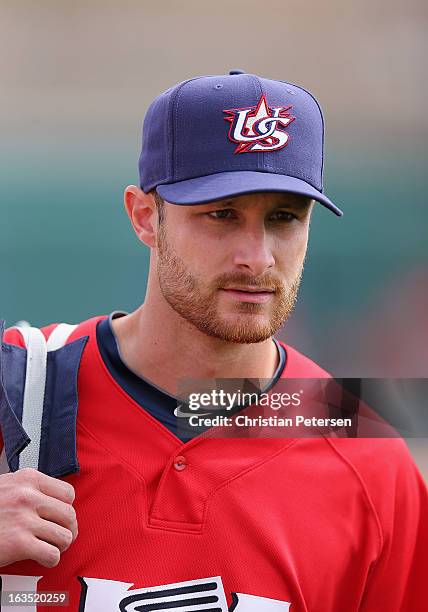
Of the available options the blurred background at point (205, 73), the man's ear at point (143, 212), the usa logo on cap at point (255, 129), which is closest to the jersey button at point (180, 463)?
the man's ear at point (143, 212)

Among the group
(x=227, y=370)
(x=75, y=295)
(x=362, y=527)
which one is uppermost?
(x=75, y=295)

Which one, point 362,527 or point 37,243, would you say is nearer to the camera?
point 362,527

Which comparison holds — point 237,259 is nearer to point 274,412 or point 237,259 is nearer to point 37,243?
point 274,412

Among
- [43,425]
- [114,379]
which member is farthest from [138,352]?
[43,425]

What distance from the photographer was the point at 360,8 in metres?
4.92

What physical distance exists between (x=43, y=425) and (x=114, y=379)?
166mm

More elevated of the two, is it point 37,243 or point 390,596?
point 37,243

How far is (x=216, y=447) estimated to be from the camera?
1.34 metres

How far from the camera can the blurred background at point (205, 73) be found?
161 inches

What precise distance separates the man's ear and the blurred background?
2532 mm

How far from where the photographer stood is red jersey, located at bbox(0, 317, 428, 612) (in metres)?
1.21

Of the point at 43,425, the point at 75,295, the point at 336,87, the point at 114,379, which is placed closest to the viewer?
the point at 43,425

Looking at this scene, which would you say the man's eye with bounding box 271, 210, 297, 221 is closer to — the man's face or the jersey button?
the man's face

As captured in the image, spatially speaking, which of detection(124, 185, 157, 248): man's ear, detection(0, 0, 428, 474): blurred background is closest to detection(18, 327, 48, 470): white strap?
detection(124, 185, 157, 248): man's ear
